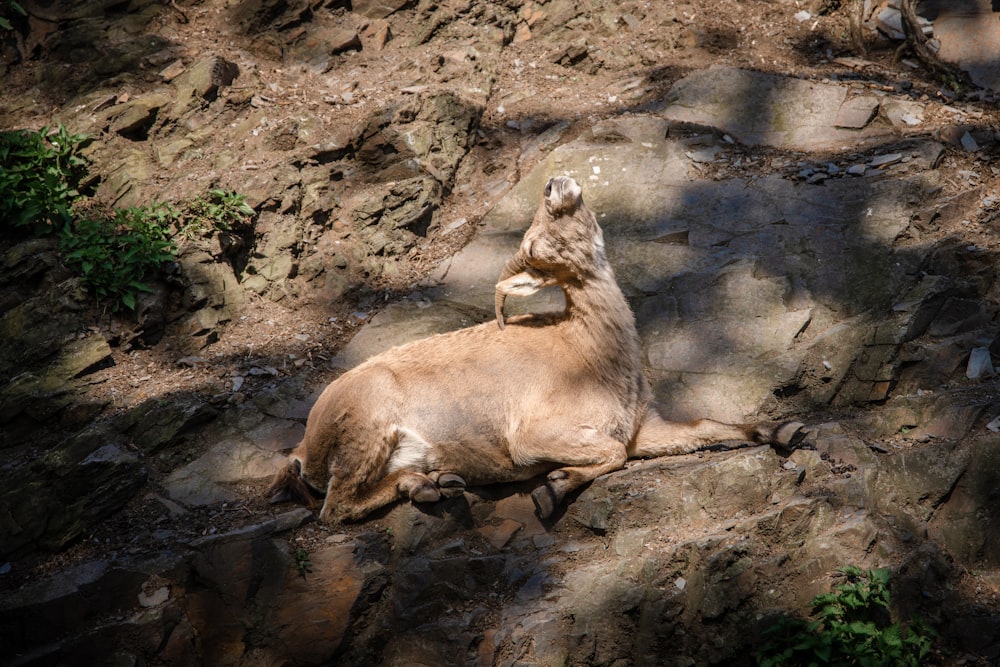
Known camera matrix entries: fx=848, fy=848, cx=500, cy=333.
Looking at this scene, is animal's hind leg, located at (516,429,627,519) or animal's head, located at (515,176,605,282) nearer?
animal's hind leg, located at (516,429,627,519)

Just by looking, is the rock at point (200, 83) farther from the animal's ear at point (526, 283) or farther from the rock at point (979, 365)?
the rock at point (979, 365)

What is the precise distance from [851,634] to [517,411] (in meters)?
2.55

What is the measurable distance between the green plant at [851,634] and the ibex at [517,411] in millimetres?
1041

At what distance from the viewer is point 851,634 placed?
5090 mm

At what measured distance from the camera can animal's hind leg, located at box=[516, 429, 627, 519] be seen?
569cm

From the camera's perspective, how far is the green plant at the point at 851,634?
504 centimetres

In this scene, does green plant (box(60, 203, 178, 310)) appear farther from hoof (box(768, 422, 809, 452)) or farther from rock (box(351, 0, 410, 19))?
hoof (box(768, 422, 809, 452))

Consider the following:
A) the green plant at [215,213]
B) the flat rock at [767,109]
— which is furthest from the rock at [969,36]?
the green plant at [215,213]

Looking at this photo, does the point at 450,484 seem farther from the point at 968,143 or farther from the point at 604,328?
the point at 968,143

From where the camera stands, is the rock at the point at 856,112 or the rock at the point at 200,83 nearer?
the rock at the point at 856,112

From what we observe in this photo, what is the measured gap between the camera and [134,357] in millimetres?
7480

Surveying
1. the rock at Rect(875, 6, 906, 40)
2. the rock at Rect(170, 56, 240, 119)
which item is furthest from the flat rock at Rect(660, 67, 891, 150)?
the rock at Rect(170, 56, 240, 119)

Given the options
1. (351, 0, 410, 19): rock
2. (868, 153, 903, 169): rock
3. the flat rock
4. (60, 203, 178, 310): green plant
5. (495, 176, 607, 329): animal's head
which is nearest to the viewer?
(495, 176, 607, 329): animal's head

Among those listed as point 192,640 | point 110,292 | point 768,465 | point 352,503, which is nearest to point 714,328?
point 768,465
